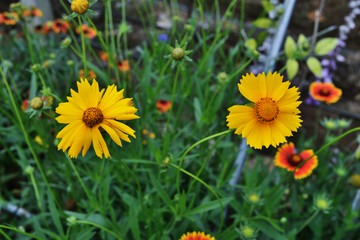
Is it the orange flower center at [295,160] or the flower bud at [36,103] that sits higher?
the orange flower center at [295,160]

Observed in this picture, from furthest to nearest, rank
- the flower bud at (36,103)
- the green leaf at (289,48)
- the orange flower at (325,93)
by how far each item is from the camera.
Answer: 1. the orange flower at (325,93)
2. the green leaf at (289,48)
3. the flower bud at (36,103)

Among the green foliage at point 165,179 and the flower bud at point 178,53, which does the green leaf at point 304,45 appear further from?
the flower bud at point 178,53

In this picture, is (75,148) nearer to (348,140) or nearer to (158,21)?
(348,140)

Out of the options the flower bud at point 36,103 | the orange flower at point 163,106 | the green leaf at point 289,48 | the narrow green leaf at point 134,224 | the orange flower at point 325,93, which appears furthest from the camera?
the orange flower at point 163,106

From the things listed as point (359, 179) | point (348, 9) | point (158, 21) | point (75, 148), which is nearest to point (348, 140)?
point (359, 179)

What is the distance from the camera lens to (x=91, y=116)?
0.39 m

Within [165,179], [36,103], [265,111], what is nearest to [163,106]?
[165,179]

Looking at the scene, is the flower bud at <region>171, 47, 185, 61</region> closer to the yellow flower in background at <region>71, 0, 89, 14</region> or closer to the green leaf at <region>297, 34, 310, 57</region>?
the yellow flower in background at <region>71, 0, 89, 14</region>

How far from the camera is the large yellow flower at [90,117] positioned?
15.4 inches

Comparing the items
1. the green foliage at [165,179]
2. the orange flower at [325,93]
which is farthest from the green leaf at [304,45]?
the orange flower at [325,93]

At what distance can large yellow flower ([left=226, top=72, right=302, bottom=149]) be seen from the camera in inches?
15.2

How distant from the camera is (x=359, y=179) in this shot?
31.7 inches

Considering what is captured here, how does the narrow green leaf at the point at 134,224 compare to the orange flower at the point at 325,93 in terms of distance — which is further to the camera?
the orange flower at the point at 325,93

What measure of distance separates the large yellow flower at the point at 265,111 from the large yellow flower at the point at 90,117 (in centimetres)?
14
